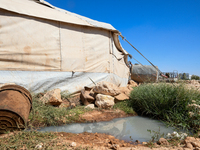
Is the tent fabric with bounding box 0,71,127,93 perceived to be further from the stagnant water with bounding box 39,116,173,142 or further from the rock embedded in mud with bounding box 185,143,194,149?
the rock embedded in mud with bounding box 185,143,194,149

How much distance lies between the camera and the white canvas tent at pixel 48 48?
14.3 feet

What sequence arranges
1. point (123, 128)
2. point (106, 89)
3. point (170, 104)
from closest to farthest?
point (123, 128), point (170, 104), point (106, 89)

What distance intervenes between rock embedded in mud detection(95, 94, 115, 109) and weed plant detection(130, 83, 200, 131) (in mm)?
701

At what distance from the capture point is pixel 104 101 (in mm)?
4426

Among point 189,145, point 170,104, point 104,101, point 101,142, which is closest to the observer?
Answer: point 189,145

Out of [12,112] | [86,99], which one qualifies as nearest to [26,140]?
[12,112]

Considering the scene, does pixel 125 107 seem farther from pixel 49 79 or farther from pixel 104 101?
pixel 49 79

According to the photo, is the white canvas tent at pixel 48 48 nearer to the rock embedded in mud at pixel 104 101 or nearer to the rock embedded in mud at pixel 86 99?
the rock embedded in mud at pixel 86 99

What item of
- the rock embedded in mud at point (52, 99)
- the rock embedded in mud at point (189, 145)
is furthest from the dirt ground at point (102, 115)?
the rock embedded in mud at point (189, 145)

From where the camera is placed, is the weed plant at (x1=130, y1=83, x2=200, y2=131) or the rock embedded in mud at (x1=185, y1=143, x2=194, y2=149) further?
the weed plant at (x1=130, y1=83, x2=200, y2=131)

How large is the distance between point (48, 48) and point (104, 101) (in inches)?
97.9

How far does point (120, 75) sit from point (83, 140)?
19.2 feet

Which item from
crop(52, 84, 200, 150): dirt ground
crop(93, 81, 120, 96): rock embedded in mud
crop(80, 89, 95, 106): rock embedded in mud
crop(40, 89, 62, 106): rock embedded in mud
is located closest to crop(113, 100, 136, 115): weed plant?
crop(93, 81, 120, 96): rock embedded in mud

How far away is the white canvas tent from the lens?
4355 millimetres
